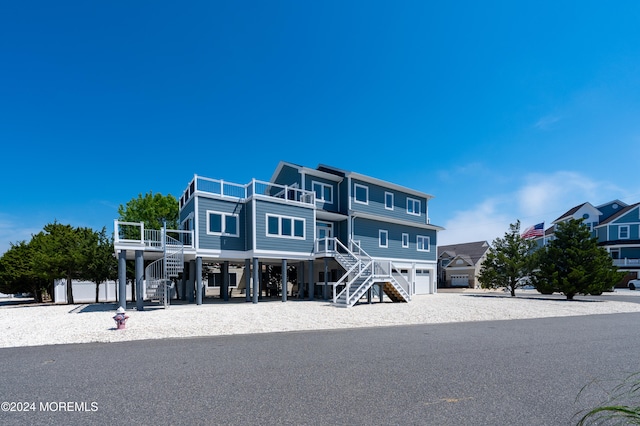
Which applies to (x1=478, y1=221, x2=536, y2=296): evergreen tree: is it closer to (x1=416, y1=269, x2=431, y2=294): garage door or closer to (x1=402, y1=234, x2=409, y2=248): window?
(x1=416, y1=269, x2=431, y2=294): garage door

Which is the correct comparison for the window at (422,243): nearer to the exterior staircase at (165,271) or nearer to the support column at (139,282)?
the exterior staircase at (165,271)

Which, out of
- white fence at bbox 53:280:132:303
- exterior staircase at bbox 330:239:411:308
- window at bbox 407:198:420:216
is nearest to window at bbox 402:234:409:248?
window at bbox 407:198:420:216

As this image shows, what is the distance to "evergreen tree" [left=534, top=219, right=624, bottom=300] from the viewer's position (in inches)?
987

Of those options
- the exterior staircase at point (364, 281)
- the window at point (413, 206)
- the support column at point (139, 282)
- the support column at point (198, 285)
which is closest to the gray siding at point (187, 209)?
the support column at point (198, 285)

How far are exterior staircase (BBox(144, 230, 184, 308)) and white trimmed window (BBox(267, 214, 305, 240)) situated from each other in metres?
5.32

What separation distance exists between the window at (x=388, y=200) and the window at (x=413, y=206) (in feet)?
7.28

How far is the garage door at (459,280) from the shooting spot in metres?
53.7

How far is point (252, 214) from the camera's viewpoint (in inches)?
864

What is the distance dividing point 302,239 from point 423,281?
45.5ft

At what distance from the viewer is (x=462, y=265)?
55219 mm

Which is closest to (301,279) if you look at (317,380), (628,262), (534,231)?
(317,380)

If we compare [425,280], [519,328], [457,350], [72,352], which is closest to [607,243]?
[425,280]

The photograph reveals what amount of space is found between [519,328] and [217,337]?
31.8 ft

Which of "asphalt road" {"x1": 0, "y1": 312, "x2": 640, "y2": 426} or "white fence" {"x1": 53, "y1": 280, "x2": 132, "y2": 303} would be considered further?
"white fence" {"x1": 53, "y1": 280, "x2": 132, "y2": 303}
